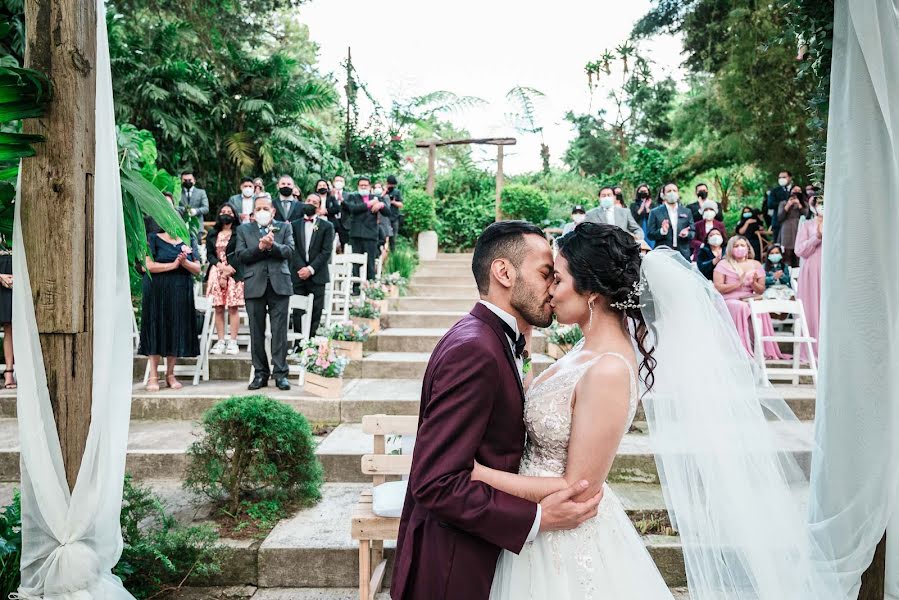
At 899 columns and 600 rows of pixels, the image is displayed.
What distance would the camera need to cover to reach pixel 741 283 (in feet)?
26.0

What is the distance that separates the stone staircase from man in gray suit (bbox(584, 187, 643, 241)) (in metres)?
2.19

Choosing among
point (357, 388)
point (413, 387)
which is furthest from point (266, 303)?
point (413, 387)

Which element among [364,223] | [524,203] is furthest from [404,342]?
[524,203]

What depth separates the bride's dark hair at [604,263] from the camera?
6.85 feet

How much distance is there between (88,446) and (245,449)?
1.60m

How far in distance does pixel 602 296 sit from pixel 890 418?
4.07ft

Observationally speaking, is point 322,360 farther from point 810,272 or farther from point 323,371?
point 810,272

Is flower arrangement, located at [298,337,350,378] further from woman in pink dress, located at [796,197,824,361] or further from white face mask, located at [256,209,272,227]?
woman in pink dress, located at [796,197,824,361]

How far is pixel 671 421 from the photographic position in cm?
243

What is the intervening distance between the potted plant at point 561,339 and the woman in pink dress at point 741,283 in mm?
1950

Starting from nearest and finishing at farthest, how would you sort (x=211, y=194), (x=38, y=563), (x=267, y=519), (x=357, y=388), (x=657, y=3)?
(x=38, y=563) → (x=267, y=519) → (x=357, y=388) → (x=211, y=194) → (x=657, y=3)

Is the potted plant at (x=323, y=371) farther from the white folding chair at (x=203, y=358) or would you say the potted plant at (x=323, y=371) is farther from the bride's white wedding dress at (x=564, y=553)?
the bride's white wedding dress at (x=564, y=553)

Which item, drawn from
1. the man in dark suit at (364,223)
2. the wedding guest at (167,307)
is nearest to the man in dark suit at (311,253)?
the wedding guest at (167,307)

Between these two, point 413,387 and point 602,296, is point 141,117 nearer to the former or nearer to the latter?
point 413,387
